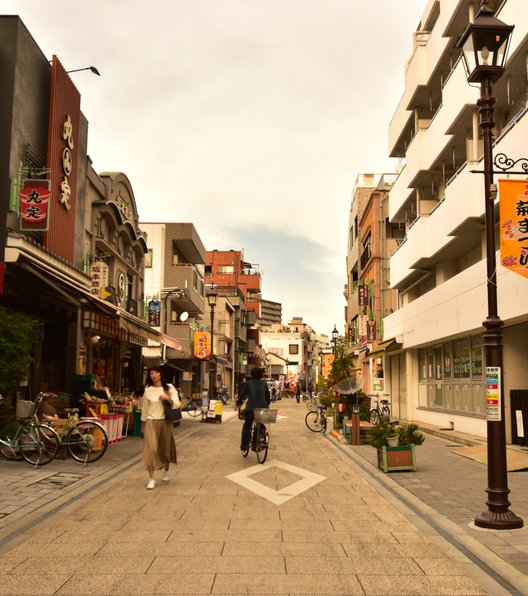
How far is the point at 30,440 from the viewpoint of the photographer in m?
11.9

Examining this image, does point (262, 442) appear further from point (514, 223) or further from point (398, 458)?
point (514, 223)

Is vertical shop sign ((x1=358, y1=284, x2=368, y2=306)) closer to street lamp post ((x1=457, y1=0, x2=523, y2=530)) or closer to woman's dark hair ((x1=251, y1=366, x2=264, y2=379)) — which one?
woman's dark hair ((x1=251, y1=366, x2=264, y2=379))

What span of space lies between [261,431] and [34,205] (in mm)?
7137

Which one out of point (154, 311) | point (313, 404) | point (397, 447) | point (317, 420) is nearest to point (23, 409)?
point (397, 447)

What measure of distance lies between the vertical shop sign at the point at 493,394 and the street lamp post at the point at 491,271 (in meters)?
0.01

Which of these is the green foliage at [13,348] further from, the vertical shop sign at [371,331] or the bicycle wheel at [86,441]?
the vertical shop sign at [371,331]

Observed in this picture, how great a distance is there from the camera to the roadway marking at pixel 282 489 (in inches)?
362

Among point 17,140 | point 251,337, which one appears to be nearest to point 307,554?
point 17,140

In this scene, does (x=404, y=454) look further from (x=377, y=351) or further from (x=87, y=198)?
(x=377, y=351)

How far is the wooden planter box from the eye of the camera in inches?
461

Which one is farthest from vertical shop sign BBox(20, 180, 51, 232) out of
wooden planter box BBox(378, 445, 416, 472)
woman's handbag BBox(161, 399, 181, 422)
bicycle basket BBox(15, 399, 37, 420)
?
wooden planter box BBox(378, 445, 416, 472)

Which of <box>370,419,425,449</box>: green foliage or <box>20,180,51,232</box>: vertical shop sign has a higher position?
<box>20,180,51,232</box>: vertical shop sign

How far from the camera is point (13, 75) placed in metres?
14.6

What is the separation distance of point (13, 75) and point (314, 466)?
36.3 ft
